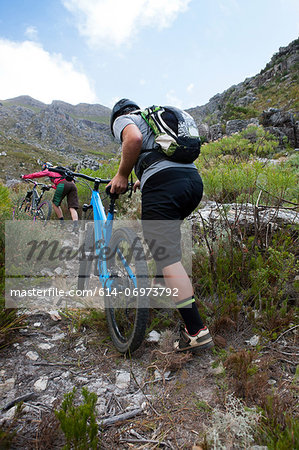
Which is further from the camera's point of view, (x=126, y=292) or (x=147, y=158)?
(x=126, y=292)

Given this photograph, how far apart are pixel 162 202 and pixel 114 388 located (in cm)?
145

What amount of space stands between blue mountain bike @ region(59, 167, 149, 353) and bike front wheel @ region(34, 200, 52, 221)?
4.42 metres

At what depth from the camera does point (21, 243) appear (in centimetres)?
407

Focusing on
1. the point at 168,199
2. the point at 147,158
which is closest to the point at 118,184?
the point at 147,158

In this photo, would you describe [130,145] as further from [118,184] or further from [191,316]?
[191,316]

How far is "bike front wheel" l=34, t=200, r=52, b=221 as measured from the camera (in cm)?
712

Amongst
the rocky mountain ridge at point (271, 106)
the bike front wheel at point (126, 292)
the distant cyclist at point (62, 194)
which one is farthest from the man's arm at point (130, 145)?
the rocky mountain ridge at point (271, 106)

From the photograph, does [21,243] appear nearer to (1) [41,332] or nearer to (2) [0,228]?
(2) [0,228]

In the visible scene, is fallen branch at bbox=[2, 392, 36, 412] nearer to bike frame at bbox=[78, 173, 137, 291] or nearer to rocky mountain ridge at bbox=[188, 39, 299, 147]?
bike frame at bbox=[78, 173, 137, 291]

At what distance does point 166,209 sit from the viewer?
204 centimetres

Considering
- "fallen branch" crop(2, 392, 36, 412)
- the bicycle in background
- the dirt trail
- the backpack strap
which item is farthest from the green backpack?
the bicycle in background

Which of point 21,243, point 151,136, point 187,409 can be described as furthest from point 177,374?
point 21,243

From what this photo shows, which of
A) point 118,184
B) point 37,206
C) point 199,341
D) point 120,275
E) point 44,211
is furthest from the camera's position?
point 37,206

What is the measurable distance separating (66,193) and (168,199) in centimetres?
550
